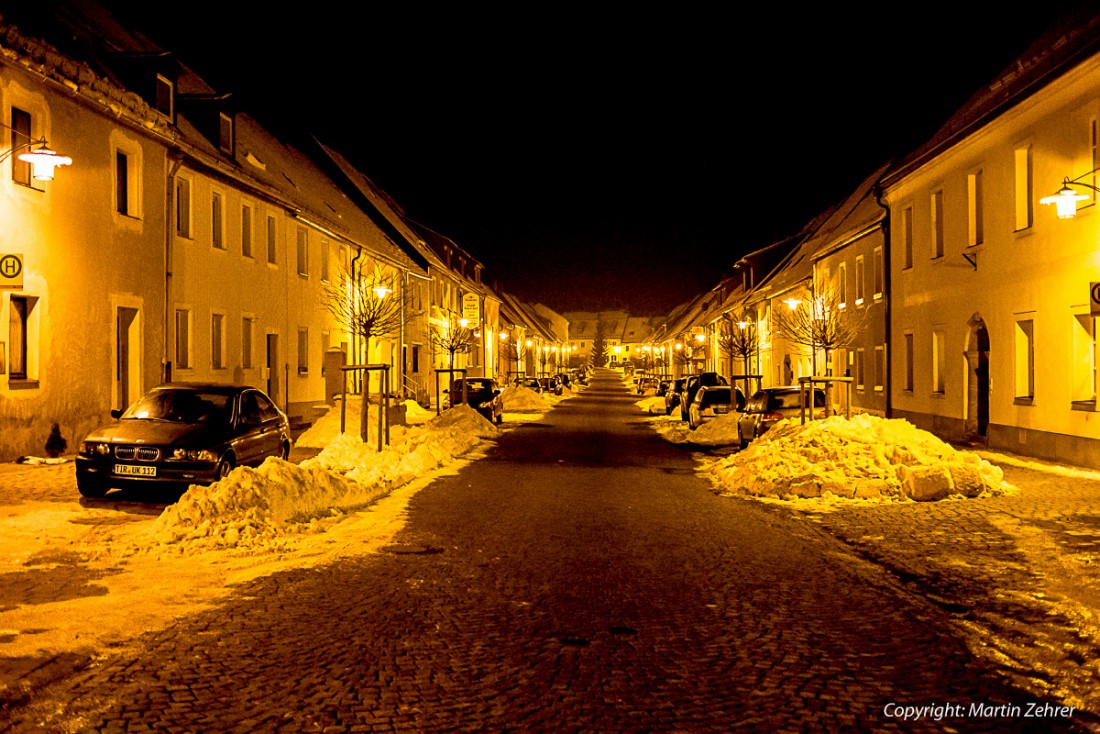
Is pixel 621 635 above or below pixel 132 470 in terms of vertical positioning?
below

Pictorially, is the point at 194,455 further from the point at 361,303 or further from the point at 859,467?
the point at 361,303

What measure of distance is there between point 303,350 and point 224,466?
1951 centimetres

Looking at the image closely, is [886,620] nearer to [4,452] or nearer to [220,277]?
[4,452]

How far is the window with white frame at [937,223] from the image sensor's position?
24.4 metres

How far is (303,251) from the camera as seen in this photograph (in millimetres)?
31969

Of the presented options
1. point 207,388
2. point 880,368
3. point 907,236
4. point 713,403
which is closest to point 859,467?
point 207,388

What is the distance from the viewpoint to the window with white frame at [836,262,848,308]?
34.8 meters

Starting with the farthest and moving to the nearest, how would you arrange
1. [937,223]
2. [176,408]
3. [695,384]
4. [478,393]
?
[478,393] → [695,384] → [937,223] → [176,408]

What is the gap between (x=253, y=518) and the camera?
10273 mm

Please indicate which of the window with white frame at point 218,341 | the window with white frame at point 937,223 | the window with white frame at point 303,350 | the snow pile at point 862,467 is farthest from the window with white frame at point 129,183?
the window with white frame at point 937,223

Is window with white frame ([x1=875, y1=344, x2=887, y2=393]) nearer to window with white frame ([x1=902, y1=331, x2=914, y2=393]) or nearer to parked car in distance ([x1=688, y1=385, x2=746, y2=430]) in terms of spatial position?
window with white frame ([x1=902, y1=331, x2=914, y2=393])

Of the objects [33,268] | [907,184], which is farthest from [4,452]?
[907,184]

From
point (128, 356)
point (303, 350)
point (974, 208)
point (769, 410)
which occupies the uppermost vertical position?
point (974, 208)

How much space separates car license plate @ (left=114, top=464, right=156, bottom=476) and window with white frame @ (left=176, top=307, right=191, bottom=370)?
1064 cm
